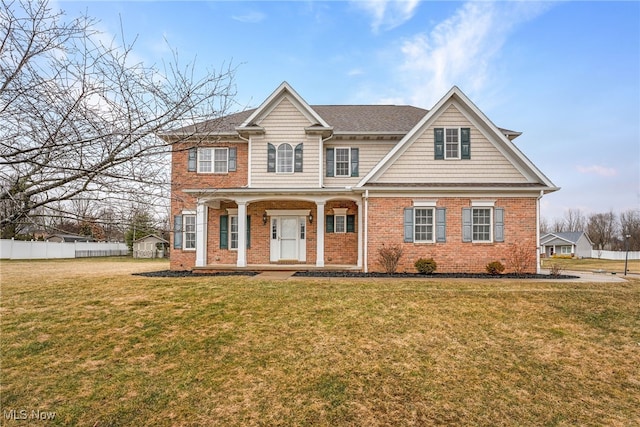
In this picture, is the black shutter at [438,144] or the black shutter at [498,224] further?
the black shutter at [438,144]

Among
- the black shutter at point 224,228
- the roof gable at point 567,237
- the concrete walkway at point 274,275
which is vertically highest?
the black shutter at point 224,228

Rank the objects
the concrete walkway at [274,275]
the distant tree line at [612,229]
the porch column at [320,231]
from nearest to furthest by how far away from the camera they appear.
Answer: the concrete walkway at [274,275], the porch column at [320,231], the distant tree line at [612,229]

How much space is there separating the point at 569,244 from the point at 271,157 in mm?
58786

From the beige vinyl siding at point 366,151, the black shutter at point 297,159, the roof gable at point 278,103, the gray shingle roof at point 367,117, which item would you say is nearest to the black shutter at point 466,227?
the beige vinyl siding at point 366,151

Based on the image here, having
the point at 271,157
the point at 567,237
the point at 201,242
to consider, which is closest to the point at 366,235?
the point at 271,157

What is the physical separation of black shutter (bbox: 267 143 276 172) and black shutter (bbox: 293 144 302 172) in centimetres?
97

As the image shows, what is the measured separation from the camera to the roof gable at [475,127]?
1389cm

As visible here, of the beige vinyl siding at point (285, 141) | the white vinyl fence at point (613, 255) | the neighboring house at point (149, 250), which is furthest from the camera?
the white vinyl fence at point (613, 255)

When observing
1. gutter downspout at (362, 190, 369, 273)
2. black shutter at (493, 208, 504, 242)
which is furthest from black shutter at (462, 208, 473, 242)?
gutter downspout at (362, 190, 369, 273)

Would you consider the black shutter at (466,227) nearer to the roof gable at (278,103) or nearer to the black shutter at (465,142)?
the black shutter at (465,142)

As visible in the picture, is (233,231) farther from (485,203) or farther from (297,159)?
(485,203)

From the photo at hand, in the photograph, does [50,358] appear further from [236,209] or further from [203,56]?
[236,209]

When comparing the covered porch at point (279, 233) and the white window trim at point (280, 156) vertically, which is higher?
the white window trim at point (280, 156)

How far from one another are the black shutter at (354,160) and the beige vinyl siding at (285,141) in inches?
72.1
